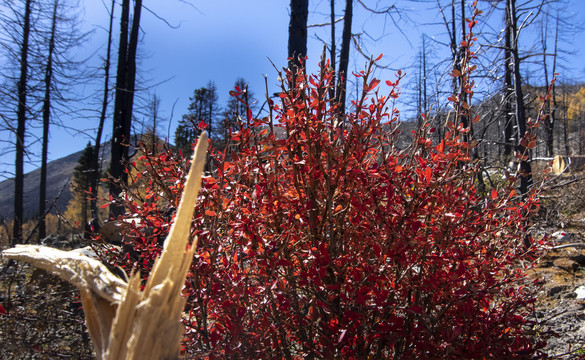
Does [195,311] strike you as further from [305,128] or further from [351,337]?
[305,128]

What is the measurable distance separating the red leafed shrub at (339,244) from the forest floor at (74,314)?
91 centimetres

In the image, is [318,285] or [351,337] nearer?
[318,285]

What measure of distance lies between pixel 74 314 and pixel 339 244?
13.7 ft

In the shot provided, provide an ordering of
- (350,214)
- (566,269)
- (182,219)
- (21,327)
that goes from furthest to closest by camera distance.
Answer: (566,269), (21,327), (350,214), (182,219)

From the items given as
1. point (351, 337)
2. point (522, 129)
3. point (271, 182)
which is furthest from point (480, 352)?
point (522, 129)

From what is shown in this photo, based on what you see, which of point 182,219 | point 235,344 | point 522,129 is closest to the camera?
point 182,219

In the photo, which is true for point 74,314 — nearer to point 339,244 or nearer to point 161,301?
point 339,244

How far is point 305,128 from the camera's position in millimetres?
2076

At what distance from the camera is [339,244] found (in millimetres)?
2236

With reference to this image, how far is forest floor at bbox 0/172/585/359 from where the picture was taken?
11.3ft

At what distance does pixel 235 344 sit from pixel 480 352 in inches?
52.1

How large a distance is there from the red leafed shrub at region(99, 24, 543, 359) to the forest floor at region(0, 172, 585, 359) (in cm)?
91

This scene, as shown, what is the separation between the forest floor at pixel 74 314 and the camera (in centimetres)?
344

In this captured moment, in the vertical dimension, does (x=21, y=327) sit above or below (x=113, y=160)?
below
